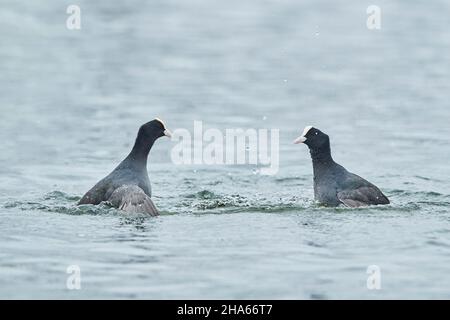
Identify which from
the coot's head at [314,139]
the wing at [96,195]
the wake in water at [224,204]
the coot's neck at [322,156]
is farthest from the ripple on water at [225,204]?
the coot's head at [314,139]

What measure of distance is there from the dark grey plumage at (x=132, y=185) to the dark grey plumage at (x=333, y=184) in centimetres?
174

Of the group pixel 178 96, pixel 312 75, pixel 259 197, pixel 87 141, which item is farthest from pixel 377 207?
pixel 312 75

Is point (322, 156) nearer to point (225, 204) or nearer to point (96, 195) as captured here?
point (225, 204)

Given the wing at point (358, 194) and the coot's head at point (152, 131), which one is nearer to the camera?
the wing at point (358, 194)

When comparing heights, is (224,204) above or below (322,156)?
below

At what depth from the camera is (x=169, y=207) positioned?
13.3 m

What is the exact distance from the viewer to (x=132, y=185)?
42.5 ft

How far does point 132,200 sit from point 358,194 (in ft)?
8.06

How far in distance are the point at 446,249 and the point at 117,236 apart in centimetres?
311

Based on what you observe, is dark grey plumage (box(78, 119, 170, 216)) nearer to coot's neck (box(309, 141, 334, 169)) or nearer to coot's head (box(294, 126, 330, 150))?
coot's head (box(294, 126, 330, 150))

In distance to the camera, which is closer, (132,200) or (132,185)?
(132,200)

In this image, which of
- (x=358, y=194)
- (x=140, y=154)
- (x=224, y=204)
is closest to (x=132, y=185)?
(x=140, y=154)

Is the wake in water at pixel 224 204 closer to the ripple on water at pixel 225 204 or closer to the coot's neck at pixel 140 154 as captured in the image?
the ripple on water at pixel 225 204

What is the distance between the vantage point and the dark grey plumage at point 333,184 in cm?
1312
